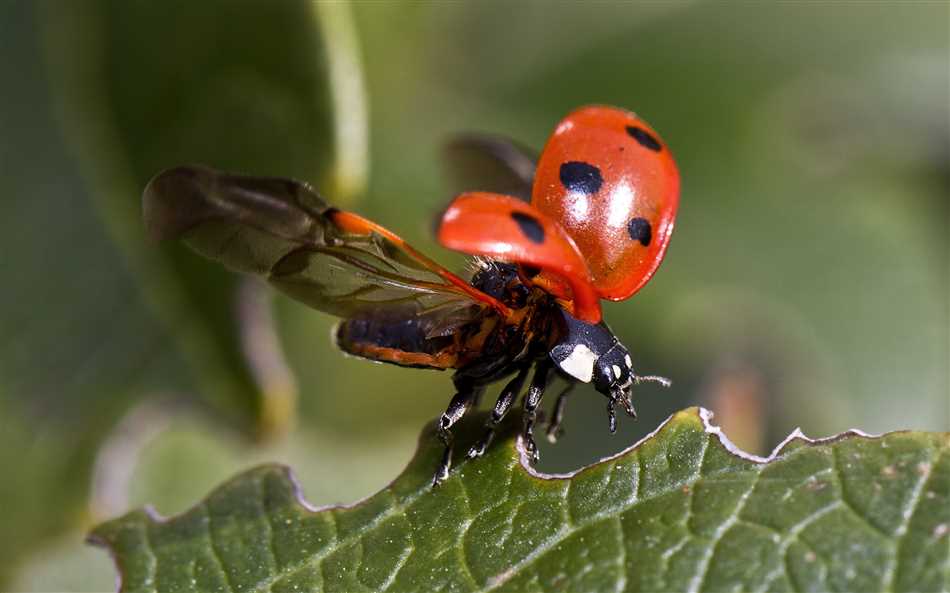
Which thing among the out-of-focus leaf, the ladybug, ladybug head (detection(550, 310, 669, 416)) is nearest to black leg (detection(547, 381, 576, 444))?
the ladybug

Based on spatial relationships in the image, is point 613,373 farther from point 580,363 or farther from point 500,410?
point 500,410

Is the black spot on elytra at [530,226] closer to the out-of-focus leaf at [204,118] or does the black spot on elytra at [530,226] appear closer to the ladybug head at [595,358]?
the ladybug head at [595,358]

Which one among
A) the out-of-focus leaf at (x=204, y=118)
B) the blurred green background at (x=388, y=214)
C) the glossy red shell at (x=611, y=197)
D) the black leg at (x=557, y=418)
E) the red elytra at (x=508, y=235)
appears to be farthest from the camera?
the blurred green background at (x=388, y=214)

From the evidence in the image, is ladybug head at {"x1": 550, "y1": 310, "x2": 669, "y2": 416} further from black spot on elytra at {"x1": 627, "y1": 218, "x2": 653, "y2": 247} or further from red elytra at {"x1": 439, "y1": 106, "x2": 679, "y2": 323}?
black spot on elytra at {"x1": 627, "y1": 218, "x2": 653, "y2": 247}

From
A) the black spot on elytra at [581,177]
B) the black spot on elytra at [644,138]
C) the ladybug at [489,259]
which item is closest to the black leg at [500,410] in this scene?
the ladybug at [489,259]

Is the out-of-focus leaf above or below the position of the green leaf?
above

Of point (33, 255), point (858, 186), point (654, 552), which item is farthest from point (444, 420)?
point (858, 186)

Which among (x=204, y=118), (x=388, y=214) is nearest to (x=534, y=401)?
(x=204, y=118)

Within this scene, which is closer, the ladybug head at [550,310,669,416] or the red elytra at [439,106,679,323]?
the red elytra at [439,106,679,323]
